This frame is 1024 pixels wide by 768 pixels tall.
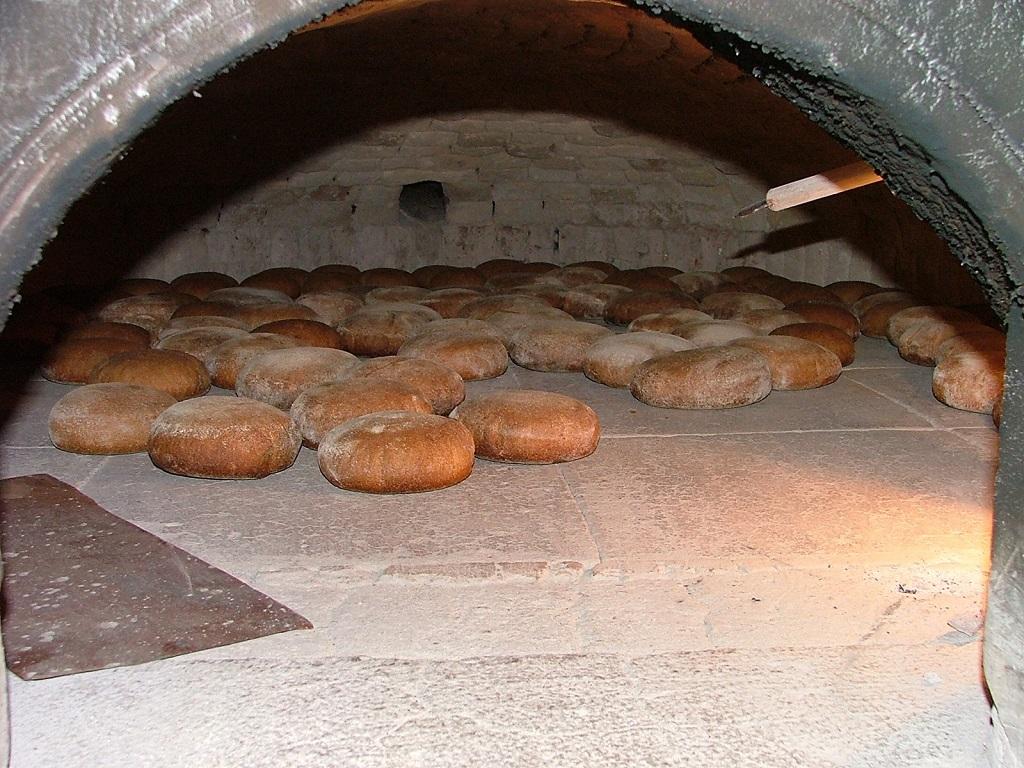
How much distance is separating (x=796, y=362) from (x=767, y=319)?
34.0 inches

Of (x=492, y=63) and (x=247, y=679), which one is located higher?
(x=492, y=63)

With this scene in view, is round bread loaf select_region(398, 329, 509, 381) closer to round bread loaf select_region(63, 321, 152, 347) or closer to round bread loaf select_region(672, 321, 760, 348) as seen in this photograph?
round bread loaf select_region(672, 321, 760, 348)

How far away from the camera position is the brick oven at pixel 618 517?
4.33 feet

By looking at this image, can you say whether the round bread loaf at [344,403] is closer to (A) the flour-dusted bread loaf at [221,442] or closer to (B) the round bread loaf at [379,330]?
(A) the flour-dusted bread loaf at [221,442]

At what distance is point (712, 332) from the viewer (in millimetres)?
4629

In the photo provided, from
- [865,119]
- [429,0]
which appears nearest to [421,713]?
[865,119]

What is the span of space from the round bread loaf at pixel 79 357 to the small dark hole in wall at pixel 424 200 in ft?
9.51

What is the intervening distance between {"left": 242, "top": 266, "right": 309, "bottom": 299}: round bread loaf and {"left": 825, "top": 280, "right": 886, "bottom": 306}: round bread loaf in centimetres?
311

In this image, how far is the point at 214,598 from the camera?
2.32 m

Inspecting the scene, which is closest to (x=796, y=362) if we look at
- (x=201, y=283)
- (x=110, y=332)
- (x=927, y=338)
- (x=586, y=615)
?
(x=927, y=338)

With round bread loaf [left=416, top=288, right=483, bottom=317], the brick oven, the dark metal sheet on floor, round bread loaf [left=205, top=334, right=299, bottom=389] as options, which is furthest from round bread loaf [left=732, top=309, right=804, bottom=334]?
the dark metal sheet on floor

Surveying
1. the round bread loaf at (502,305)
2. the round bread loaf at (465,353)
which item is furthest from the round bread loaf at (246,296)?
the round bread loaf at (465,353)

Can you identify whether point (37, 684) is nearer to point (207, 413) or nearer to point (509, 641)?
point (509, 641)

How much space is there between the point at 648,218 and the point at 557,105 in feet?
3.60
